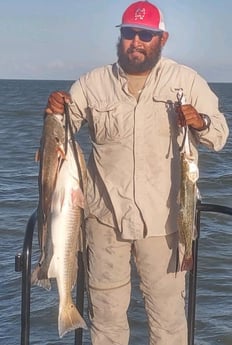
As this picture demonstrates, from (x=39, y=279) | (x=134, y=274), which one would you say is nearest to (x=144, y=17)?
(x=39, y=279)

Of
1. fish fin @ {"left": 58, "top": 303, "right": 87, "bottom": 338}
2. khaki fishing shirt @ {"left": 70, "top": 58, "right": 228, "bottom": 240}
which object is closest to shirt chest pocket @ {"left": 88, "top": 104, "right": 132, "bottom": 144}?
khaki fishing shirt @ {"left": 70, "top": 58, "right": 228, "bottom": 240}

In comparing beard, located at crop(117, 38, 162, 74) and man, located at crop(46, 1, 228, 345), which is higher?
beard, located at crop(117, 38, 162, 74)

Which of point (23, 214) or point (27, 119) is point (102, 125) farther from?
point (27, 119)

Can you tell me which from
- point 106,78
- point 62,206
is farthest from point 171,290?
point 106,78

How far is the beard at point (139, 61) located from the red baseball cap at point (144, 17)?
0.11 m

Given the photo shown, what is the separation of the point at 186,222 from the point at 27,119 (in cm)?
3407

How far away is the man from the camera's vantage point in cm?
441

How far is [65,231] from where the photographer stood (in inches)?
165

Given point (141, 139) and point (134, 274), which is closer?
point (141, 139)

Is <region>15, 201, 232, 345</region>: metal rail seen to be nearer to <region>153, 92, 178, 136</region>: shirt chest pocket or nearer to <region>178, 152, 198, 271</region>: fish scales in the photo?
<region>178, 152, 198, 271</region>: fish scales

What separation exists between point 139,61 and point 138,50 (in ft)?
0.21

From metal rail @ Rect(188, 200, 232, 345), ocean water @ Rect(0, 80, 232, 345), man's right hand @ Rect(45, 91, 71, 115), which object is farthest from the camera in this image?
ocean water @ Rect(0, 80, 232, 345)

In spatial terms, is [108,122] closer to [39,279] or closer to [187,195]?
[187,195]

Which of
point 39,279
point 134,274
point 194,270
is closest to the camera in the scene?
point 39,279
